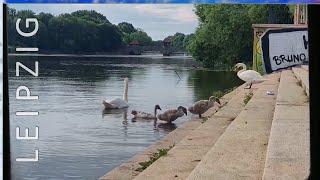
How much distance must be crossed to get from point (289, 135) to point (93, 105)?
3.42 feet

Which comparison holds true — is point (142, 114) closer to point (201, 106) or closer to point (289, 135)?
point (201, 106)

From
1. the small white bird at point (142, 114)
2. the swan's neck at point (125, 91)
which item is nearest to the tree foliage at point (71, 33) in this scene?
the swan's neck at point (125, 91)

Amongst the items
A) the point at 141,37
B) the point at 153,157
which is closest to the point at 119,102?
the point at 141,37

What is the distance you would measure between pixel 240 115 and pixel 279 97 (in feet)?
0.84

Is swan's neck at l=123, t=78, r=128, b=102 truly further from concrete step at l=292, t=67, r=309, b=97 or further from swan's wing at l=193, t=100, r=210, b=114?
concrete step at l=292, t=67, r=309, b=97

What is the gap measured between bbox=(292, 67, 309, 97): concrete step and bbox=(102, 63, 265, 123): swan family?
20 centimetres

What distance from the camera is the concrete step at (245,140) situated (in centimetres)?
450

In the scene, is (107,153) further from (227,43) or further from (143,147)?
(227,43)

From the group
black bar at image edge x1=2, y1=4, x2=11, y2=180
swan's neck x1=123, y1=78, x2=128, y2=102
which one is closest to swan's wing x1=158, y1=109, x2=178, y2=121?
swan's neck x1=123, y1=78, x2=128, y2=102

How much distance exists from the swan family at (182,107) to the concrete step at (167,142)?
5 cm

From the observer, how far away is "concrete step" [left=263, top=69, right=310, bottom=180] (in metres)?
4.29

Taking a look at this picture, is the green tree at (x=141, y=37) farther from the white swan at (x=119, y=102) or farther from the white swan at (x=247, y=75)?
the white swan at (x=247, y=75)

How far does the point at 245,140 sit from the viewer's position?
4.54 metres

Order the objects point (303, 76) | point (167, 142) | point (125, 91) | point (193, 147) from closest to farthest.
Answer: point (303, 76), point (125, 91), point (167, 142), point (193, 147)
